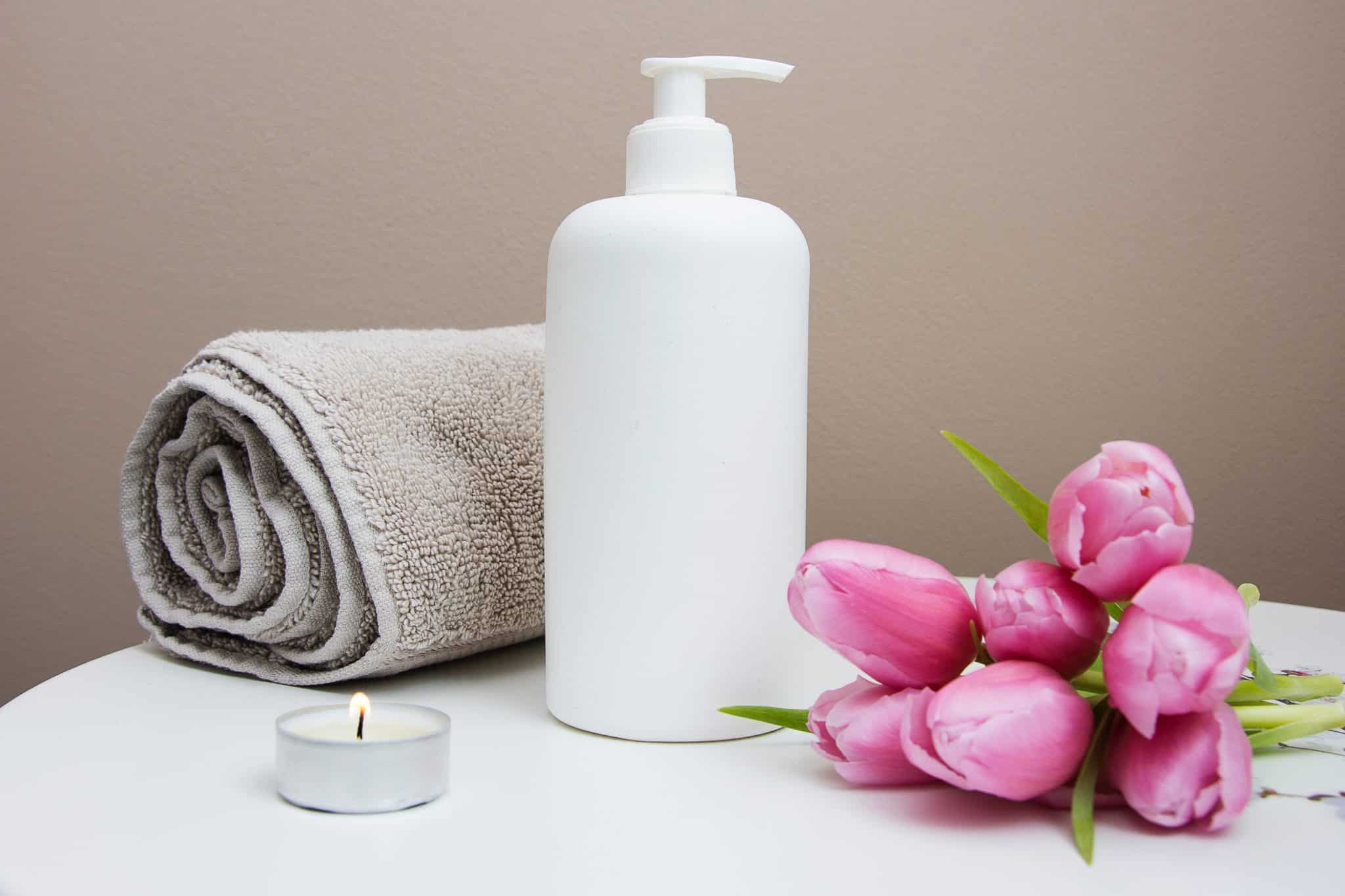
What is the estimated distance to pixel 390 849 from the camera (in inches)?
12.3

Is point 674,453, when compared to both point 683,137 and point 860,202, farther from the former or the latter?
point 860,202

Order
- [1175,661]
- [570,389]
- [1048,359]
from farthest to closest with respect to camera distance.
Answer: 1. [1048,359]
2. [570,389]
3. [1175,661]

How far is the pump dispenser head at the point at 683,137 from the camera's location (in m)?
0.42

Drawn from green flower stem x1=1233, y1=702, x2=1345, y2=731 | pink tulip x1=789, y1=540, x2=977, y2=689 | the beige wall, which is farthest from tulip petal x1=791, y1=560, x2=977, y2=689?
the beige wall

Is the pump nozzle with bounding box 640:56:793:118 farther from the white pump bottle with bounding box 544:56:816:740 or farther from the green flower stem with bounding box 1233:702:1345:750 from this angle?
the green flower stem with bounding box 1233:702:1345:750

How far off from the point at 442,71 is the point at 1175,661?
26.8 inches

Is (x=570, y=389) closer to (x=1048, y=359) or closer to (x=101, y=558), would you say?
(x=1048, y=359)

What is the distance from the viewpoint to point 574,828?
13.0 inches

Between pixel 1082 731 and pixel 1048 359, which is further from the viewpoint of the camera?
pixel 1048 359

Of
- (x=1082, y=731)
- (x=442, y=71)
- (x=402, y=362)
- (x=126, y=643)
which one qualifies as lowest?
(x=126, y=643)

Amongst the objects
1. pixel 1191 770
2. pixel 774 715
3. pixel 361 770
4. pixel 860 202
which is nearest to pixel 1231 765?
pixel 1191 770

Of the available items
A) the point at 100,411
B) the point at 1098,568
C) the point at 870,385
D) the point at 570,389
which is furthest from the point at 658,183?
the point at 100,411

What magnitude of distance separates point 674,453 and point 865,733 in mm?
118

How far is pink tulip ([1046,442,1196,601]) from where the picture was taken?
1.02 feet
